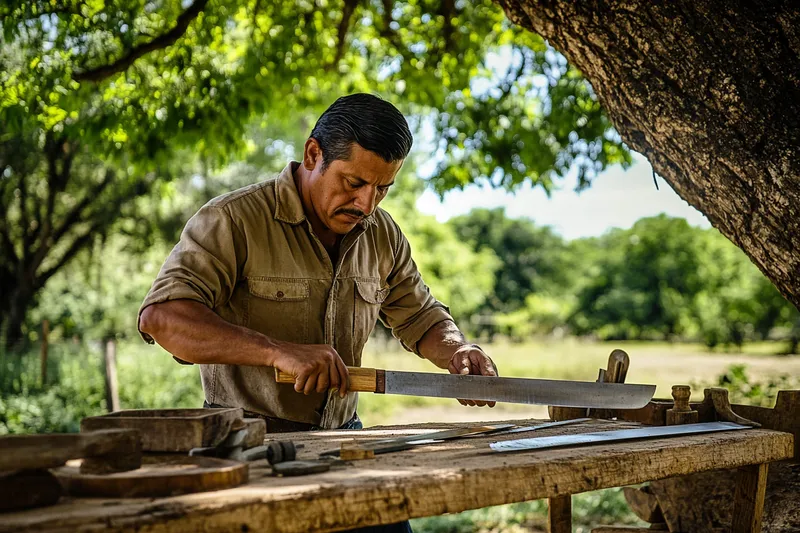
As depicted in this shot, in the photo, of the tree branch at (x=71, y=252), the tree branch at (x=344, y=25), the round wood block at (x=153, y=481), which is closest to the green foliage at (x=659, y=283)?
the tree branch at (x=71, y=252)

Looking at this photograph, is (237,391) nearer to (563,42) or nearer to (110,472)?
(110,472)

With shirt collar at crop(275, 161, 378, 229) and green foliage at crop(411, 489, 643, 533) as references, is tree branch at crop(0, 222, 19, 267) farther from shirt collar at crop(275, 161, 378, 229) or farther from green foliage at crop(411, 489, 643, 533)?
shirt collar at crop(275, 161, 378, 229)

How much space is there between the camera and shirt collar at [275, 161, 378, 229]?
3.07 metres

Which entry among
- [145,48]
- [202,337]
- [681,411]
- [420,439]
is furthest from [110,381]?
[681,411]

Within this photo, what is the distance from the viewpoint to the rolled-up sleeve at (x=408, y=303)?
3559 millimetres

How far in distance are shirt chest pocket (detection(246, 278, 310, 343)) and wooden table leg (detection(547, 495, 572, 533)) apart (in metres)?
1.47

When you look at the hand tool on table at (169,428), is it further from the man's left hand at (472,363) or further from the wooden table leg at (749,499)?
the wooden table leg at (749,499)

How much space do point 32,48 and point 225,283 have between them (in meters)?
3.72

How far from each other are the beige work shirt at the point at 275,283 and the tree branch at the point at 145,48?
11.0ft

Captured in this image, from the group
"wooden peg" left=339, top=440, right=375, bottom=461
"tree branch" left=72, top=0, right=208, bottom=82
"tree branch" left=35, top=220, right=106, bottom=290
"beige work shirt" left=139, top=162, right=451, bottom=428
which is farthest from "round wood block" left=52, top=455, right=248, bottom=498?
"tree branch" left=35, top=220, right=106, bottom=290

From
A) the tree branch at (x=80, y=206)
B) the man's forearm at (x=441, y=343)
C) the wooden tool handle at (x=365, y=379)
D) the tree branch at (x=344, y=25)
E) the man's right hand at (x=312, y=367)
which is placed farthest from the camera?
the tree branch at (x=80, y=206)

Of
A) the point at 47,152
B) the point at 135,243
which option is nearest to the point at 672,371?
the point at 135,243

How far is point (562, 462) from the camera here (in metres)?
2.08

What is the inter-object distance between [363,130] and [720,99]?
143cm
